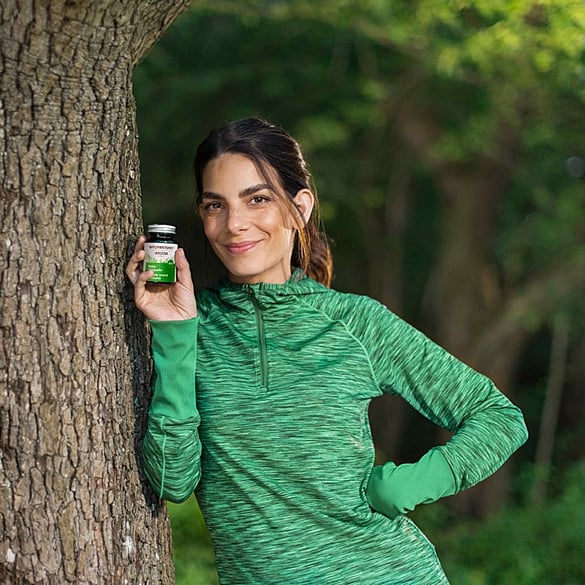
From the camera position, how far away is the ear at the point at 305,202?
8.41ft

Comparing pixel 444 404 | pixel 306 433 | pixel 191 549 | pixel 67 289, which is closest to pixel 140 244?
pixel 67 289

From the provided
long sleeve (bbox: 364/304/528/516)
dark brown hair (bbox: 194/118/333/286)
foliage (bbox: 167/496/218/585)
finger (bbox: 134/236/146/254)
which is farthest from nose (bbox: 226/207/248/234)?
foliage (bbox: 167/496/218/585)

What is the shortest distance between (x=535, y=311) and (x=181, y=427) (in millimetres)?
7808

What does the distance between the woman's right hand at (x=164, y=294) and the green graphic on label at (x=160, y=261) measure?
0.11ft

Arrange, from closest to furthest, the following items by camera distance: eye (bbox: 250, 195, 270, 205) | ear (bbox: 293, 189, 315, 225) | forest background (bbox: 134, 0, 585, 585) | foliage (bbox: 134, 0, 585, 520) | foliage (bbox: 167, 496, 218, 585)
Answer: eye (bbox: 250, 195, 270, 205) → ear (bbox: 293, 189, 315, 225) → foliage (bbox: 167, 496, 218, 585) → forest background (bbox: 134, 0, 585, 585) → foliage (bbox: 134, 0, 585, 520)

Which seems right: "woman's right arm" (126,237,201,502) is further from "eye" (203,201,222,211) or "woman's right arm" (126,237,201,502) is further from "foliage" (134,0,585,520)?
"foliage" (134,0,585,520)

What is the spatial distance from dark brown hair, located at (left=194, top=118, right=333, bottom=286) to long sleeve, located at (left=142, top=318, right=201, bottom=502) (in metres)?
0.43

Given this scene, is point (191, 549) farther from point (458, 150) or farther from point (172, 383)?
point (458, 150)

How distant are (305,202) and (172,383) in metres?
0.64

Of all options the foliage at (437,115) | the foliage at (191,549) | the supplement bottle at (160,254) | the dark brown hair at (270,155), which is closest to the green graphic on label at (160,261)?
the supplement bottle at (160,254)

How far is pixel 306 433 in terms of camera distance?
2.31 meters

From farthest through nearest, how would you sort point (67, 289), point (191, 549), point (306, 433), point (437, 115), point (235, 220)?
1. point (437, 115)
2. point (191, 549)
3. point (235, 220)
4. point (306, 433)
5. point (67, 289)

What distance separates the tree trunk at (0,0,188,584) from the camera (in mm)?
2102

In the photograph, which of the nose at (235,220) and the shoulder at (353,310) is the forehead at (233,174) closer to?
the nose at (235,220)
